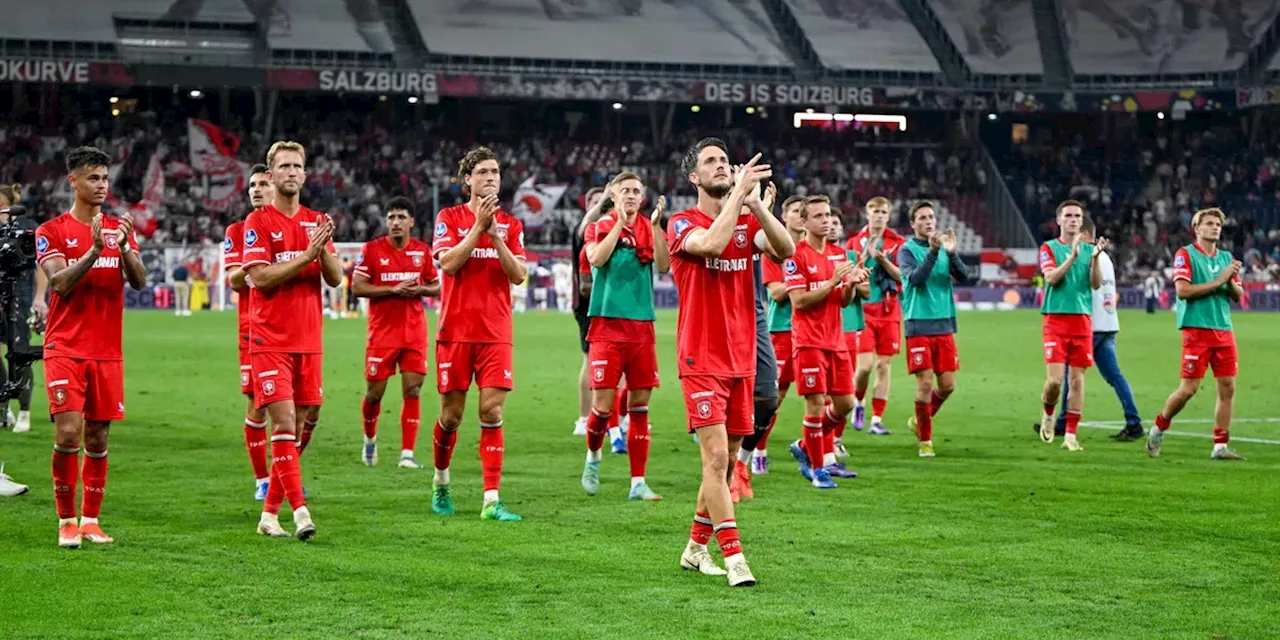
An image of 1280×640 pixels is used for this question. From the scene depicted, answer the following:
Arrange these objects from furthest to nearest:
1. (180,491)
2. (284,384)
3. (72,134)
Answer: (72,134), (180,491), (284,384)

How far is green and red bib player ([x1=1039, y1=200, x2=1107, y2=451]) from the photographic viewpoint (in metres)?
15.4

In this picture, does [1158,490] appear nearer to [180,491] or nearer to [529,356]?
[180,491]

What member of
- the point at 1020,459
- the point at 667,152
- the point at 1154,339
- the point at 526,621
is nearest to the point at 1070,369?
the point at 1020,459

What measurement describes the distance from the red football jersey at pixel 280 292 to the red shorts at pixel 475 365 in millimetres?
1144

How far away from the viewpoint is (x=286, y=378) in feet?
31.9

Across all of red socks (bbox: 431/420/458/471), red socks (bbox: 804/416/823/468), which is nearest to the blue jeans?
red socks (bbox: 804/416/823/468)

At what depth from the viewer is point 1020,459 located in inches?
560

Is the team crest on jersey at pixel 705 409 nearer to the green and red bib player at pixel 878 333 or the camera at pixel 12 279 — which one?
the camera at pixel 12 279

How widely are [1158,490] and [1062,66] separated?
183 feet

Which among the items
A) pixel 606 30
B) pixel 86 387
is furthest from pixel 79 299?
pixel 606 30

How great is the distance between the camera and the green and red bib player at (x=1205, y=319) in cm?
1426

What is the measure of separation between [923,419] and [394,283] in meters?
5.02

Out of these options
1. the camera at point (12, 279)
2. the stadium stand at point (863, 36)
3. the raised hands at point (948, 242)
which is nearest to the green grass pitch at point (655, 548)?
the camera at point (12, 279)

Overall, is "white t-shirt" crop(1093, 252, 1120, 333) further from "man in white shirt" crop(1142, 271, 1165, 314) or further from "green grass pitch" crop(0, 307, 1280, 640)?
"man in white shirt" crop(1142, 271, 1165, 314)
